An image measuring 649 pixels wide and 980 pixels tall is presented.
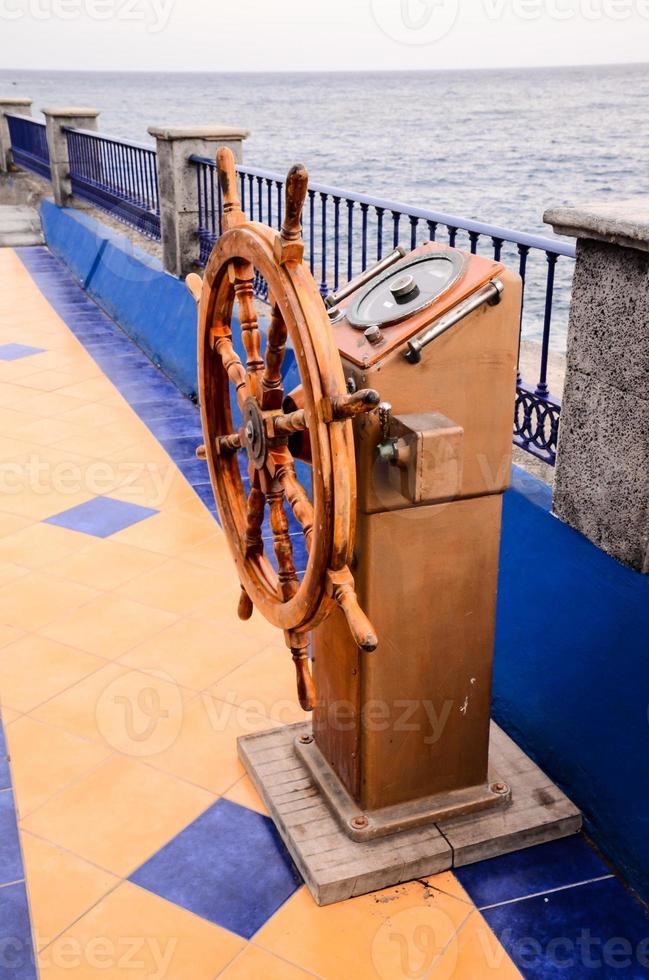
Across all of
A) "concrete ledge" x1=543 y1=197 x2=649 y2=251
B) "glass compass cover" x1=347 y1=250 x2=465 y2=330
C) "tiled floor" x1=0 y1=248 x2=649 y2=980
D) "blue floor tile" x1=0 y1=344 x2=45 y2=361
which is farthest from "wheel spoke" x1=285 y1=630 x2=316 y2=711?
"blue floor tile" x1=0 y1=344 x2=45 y2=361

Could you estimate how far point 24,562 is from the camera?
4238mm

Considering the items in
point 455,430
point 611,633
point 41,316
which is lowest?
point 41,316

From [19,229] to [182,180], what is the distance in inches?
235

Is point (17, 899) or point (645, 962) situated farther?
point (17, 899)

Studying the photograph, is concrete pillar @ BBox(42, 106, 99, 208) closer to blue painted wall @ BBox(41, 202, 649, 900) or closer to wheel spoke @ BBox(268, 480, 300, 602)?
blue painted wall @ BBox(41, 202, 649, 900)

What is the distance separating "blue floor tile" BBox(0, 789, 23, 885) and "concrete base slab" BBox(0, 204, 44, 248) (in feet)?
33.9

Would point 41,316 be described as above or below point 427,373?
below

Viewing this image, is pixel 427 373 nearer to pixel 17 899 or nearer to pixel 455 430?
pixel 455 430

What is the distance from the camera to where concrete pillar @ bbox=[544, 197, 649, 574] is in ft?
7.73

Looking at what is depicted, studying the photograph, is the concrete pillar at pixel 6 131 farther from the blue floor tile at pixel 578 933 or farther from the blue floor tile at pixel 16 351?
the blue floor tile at pixel 578 933

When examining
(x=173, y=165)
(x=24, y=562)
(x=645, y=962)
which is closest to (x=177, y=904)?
(x=645, y=962)

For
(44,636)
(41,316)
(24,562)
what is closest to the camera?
(44,636)

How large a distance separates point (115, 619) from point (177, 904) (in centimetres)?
151

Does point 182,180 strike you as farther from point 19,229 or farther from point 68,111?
point 19,229
